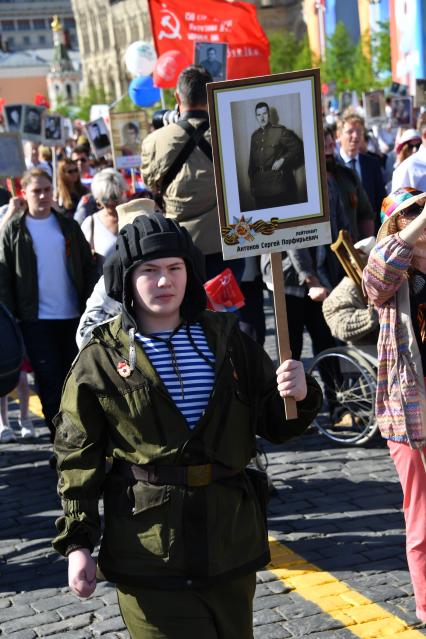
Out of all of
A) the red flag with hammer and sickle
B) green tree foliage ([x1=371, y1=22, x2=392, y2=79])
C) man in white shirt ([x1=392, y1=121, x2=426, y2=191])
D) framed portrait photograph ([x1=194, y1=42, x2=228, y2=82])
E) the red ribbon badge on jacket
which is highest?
green tree foliage ([x1=371, y1=22, x2=392, y2=79])

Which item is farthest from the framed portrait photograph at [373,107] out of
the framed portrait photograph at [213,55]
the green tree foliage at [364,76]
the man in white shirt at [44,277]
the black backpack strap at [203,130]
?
the green tree foliage at [364,76]

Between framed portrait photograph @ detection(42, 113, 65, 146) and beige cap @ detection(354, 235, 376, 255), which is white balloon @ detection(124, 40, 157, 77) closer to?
framed portrait photograph @ detection(42, 113, 65, 146)

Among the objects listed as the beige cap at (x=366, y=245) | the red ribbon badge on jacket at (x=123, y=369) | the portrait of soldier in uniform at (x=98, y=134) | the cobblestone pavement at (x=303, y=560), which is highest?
the portrait of soldier in uniform at (x=98, y=134)

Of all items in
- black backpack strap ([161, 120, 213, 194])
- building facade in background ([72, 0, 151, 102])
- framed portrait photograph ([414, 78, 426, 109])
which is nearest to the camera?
black backpack strap ([161, 120, 213, 194])

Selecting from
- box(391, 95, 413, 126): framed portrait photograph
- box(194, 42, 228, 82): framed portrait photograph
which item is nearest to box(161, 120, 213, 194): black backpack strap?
box(194, 42, 228, 82): framed portrait photograph

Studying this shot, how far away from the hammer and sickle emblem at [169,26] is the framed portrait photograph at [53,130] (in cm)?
167

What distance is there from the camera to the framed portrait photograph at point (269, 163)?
3.29 meters

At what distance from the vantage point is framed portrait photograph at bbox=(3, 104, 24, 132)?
42.5 ft

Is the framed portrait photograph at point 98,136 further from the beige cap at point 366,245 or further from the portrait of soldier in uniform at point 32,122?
the beige cap at point 366,245

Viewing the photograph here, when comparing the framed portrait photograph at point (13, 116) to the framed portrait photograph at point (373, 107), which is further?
the framed portrait photograph at point (373, 107)

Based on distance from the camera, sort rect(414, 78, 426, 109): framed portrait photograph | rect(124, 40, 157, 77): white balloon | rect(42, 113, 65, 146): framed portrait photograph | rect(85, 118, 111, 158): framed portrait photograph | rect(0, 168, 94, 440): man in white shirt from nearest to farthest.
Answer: rect(0, 168, 94, 440): man in white shirt → rect(42, 113, 65, 146): framed portrait photograph → rect(414, 78, 426, 109): framed portrait photograph → rect(85, 118, 111, 158): framed portrait photograph → rect(124, 40, 157, 77): white balloon

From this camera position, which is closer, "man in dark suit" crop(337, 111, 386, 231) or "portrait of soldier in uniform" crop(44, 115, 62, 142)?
"man in dark suit" crop(337, 111, 386, 231)

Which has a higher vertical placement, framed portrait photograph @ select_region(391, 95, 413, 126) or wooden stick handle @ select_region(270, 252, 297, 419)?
framed portrait photograph @ select_region(391, 95, 413, 126)

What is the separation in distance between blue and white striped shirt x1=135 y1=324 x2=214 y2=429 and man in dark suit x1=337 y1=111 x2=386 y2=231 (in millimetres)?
6947
